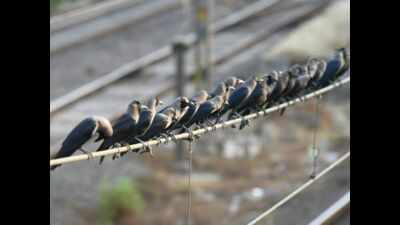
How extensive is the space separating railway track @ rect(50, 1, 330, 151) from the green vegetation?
1.00 m

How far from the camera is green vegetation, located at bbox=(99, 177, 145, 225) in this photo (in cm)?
1195

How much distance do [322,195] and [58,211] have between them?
342cm

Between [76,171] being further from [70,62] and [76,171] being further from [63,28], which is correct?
[63,28]

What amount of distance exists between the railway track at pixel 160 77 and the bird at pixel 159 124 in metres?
6.62

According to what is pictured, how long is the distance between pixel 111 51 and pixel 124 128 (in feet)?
40.7

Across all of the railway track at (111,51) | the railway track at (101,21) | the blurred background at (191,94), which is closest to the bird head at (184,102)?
the blurred background at (191,94)

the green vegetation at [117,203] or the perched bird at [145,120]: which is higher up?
the perched bird at [145,120]

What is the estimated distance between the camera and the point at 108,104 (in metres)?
14.9

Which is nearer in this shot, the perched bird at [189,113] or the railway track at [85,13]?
the perched bird at [189,113]

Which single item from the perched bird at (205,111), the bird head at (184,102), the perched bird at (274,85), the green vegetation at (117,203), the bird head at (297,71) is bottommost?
the green vegetation at (117,203)

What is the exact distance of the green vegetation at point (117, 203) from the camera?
11.9 metres

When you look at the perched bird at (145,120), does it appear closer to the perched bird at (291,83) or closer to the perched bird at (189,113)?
the perched bird at (189,113)

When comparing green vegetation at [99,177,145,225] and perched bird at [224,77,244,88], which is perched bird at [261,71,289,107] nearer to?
perched bird at [224,77,244,88]
